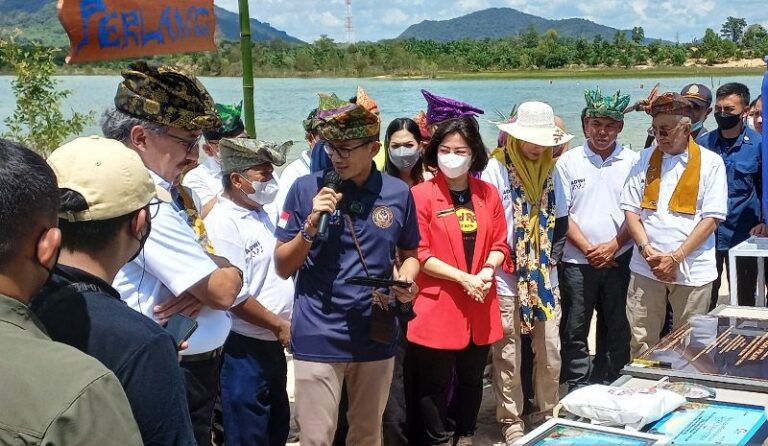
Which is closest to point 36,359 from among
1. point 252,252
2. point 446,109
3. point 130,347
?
point 130,347

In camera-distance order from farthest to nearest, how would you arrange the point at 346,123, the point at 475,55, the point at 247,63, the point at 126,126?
the point at 475,55, the point at 247,63, the point at 346,123, the point at 126,126

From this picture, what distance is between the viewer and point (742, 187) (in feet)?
17.0

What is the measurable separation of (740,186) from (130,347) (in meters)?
4.66

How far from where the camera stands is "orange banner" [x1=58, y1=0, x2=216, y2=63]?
3801 millimetres

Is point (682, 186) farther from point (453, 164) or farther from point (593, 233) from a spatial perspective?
point (453, 164)

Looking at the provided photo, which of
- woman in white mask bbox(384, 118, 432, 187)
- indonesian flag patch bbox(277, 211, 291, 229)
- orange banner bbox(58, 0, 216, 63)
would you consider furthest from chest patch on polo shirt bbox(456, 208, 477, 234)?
orange banner bbox(58, 0, 216, 63)

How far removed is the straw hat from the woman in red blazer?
0.36 meters

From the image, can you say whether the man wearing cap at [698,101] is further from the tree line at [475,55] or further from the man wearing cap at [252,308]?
the tree line at [475,55]

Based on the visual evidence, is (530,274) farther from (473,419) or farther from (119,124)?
(119,124)

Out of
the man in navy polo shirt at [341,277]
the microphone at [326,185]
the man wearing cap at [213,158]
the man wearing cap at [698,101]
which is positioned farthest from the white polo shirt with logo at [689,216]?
the man wearing cap at [213,158]

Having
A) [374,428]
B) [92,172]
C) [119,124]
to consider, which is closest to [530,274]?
[374,428]

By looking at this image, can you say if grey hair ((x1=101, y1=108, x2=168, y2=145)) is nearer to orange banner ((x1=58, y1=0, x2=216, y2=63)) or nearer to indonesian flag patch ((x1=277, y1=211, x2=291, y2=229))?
indonesian flag patch ((x1=277, y1=211, x2=291, y2=229))

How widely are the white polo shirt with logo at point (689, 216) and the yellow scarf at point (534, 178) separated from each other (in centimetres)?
63

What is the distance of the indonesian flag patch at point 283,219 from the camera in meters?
3.25
